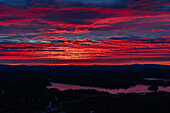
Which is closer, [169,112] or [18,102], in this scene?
[169,112]

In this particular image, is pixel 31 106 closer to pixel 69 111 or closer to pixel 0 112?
pixel 0 112

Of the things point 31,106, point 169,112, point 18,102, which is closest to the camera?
point 169,112

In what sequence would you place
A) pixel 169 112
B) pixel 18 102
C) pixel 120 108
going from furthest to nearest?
pixel 18 102
pixel 120 108
pixel 169 112

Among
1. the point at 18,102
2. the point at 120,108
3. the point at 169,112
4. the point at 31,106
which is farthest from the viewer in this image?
the point at 18,102

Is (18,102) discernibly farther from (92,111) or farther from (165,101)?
(165,101)

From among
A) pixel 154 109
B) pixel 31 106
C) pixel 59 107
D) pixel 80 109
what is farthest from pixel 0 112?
pixel 154 109

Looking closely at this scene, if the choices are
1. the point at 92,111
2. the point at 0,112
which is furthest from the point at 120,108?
the point at 0,112

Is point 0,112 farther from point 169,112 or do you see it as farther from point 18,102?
point 169,112

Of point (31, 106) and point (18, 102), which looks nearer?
point (31, 106)

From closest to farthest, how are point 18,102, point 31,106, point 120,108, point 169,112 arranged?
point 169,112 < point 120,108 < point 31,106 < point 18,102
